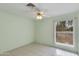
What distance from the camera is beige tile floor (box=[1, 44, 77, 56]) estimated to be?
1141mm

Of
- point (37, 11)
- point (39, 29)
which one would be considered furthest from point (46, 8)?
point (39, 29)

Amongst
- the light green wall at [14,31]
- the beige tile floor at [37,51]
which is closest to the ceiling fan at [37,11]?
the light green wall at [14,31]

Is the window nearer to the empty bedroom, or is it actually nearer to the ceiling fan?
the empty bedroom

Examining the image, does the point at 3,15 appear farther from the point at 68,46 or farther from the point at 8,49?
the point at 68,46

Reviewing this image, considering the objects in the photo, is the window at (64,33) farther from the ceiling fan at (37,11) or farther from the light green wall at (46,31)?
the ceiling fan at (37,11)

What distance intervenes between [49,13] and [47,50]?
1.56ft

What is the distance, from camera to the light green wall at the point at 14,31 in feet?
3.68

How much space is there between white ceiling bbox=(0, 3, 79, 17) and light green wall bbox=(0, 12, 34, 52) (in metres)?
0.07

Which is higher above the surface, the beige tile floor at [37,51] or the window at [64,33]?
the window at [64,33]

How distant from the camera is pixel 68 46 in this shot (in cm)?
113

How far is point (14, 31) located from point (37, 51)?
390 millimetres

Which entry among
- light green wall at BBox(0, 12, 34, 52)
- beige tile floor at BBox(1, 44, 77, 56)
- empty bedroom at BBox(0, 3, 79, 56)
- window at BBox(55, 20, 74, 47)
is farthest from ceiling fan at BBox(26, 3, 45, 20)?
beige tile floor at BBox(1, 44, 77, 56)

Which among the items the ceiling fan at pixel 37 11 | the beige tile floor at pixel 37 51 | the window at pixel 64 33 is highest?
the ceiling fan at pixel 37 11

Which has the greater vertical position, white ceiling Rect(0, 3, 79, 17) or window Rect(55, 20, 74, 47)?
white ceiling Rect(0, 3, 79, 17)
